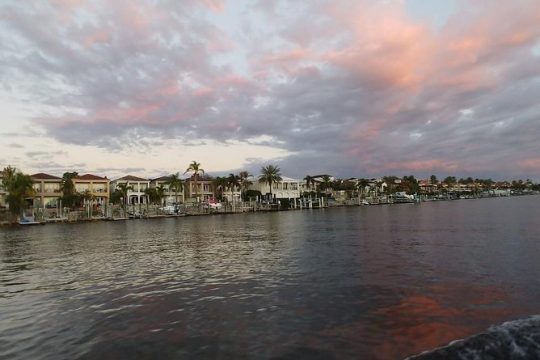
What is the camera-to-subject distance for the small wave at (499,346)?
23.6 ft

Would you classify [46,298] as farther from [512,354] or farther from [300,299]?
[512,354]

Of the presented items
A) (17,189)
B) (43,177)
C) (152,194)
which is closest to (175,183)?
(152,194)

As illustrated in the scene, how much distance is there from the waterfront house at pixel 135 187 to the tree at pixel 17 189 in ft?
145

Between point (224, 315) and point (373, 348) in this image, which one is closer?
point (373, 348)

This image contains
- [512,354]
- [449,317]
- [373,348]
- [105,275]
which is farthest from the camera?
[105,275]

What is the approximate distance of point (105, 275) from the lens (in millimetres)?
22969

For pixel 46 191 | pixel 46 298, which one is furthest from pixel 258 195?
pixel 46 298

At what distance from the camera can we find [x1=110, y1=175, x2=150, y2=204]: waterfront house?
14025cm

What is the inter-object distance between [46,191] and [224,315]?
12463cm

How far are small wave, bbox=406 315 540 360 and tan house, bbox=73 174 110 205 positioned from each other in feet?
424

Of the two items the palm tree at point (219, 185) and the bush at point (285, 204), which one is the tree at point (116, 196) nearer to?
the palm tree at point (219, 185)

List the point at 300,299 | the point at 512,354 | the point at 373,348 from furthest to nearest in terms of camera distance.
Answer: the point at 300,299, the point at 373,348, the point at 512,354

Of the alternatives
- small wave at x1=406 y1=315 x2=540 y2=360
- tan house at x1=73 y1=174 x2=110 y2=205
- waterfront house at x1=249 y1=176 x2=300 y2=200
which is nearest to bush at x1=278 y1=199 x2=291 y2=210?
waterfront house at x1=249 y1=176 x2=300 y2=200

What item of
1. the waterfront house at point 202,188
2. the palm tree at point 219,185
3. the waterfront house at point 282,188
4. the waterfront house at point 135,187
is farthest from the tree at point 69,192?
the waterfront house at point 282,188
